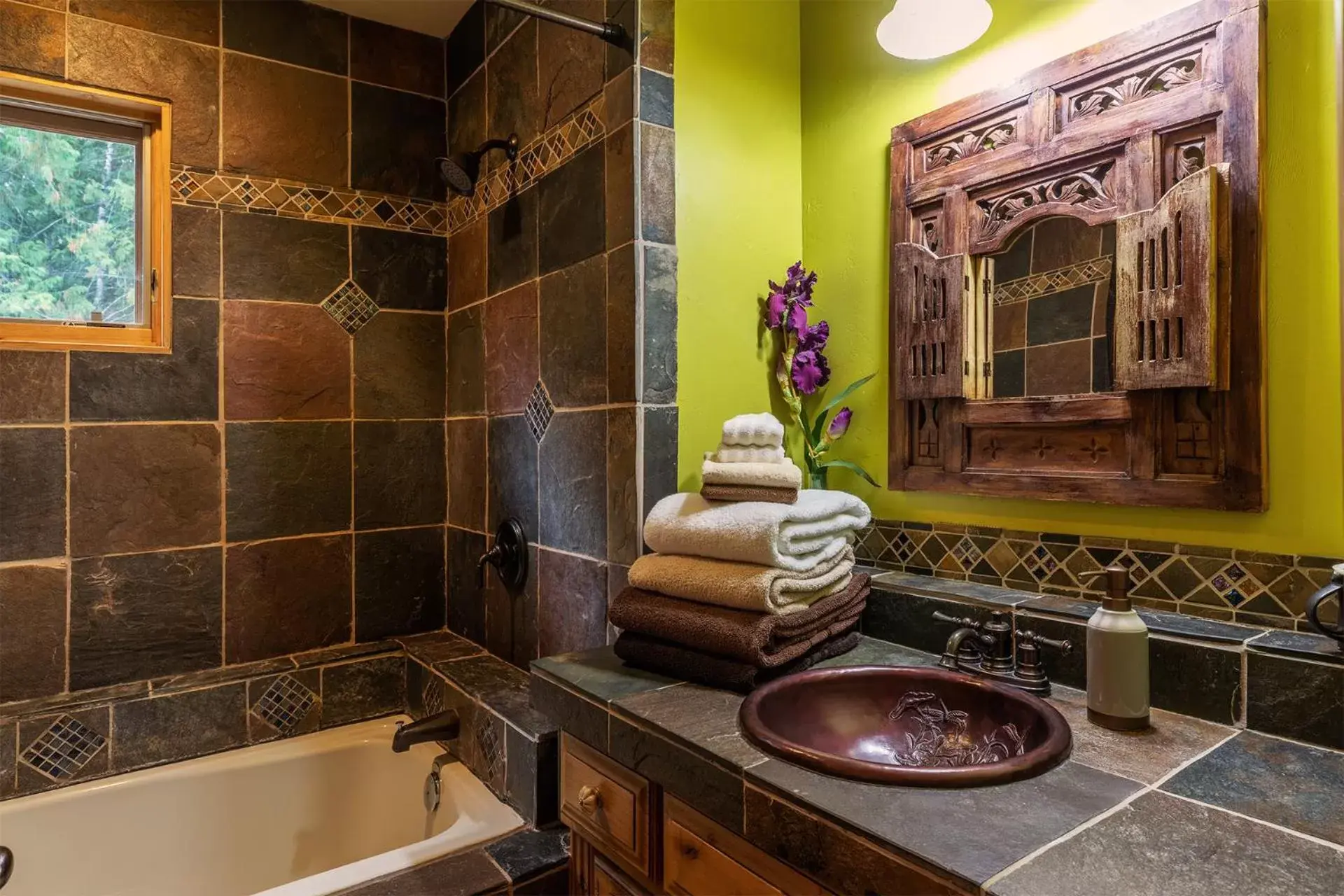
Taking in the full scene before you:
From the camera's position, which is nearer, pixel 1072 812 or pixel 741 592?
pixel 1072 812

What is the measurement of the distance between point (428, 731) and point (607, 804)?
31.5 inches

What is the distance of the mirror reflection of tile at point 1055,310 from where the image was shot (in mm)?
1202

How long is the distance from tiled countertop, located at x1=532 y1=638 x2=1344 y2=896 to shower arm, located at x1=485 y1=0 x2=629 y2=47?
1239 mm

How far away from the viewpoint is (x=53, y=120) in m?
1.86

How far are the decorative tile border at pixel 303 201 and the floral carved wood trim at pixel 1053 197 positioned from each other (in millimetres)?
1630

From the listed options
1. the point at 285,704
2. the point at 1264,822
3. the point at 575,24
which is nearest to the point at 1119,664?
the point at 1264,822

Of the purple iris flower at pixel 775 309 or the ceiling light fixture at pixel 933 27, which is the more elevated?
the ceiling light fixture at pixel 933 27

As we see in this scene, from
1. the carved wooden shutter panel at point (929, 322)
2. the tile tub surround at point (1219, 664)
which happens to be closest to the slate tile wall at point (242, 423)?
the carved wooden shutter panel at point (929, 322)

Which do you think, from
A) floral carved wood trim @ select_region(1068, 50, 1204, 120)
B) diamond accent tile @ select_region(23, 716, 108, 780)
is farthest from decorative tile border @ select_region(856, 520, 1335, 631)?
diamond accent tile @ select_region(23, 716, 108, 780)

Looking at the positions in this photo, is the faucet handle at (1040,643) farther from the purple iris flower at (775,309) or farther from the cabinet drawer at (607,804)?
the purple iris flower at (775,309)

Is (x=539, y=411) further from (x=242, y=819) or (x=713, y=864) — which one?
(x=242, y=819)

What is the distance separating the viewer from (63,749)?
1719 millimetres

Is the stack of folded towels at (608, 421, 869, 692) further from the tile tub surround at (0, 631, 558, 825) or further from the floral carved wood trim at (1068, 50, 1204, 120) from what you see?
the floral carved wood trim at (1068, 50, 1204, 120)

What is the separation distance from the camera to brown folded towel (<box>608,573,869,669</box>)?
1121 mm
